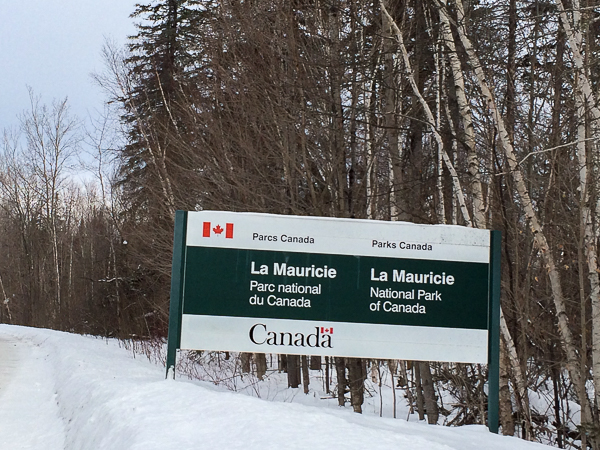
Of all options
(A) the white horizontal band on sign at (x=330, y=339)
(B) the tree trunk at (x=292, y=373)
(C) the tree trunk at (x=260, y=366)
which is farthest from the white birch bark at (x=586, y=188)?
(C) the tree trunk at (x=260, y=366)

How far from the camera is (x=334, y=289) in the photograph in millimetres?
6418

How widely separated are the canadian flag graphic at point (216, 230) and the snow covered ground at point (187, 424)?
1.58 m

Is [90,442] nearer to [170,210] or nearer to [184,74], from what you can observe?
[170,210]

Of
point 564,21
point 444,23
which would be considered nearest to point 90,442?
point 444,23

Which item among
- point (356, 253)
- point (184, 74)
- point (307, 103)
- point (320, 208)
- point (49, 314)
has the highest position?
point (184, 74)

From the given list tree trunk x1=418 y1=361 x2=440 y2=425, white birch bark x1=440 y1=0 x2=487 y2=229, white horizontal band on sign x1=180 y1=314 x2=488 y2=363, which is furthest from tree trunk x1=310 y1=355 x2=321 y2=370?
white horizontal band on sign x1=180 y1=314 x2=488 y2=363

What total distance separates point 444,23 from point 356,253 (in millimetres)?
3951

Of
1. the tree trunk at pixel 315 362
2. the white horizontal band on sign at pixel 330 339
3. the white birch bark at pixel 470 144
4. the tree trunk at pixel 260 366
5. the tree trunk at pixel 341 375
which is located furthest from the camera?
the tree trunk at pixel 315 362

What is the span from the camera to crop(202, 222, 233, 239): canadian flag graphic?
6.36 metres

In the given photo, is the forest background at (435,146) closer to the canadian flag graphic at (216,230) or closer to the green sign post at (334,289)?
the green sign post at (334,289)

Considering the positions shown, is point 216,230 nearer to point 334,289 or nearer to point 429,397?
point 334,289

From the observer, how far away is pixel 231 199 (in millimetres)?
11062

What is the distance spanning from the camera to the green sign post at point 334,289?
632 cm

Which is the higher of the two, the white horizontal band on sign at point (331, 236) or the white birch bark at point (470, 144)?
the white birch bark at point (470, 144)
